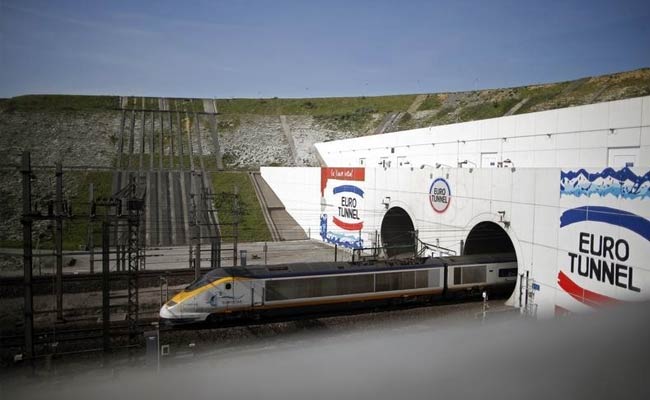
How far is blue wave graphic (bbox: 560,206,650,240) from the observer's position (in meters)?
8.21

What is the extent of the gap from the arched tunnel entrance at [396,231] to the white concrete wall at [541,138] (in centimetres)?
287

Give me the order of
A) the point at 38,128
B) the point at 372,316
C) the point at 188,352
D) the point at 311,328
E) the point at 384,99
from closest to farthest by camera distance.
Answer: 1. the point at 188,352
2. the point at 311,328
3. the point at 372,316
4. the point at 38,128
5. the point at 384,99

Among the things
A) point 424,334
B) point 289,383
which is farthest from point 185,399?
point 424,334

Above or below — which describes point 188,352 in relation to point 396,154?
below

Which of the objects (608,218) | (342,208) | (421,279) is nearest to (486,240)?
(421,279)

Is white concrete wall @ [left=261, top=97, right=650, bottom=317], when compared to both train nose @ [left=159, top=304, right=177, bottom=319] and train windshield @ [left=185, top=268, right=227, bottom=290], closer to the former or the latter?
train windshield @ [left=185, top=268, right=227, bottom=290]

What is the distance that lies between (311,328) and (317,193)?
12.7m

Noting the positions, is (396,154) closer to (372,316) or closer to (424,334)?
(372,316)

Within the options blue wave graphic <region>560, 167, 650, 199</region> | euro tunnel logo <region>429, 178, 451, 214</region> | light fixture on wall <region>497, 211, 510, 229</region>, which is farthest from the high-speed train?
blue wave graphic <region>560, 167, 650, 199</region>

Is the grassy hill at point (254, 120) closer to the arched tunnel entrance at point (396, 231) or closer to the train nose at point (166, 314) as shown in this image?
the arched tunnel entrance at point (396, 231)

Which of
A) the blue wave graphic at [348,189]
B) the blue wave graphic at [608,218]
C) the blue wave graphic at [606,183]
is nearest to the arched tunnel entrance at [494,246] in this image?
the blue wave graphic at [608,218]

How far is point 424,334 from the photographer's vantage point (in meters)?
1.14

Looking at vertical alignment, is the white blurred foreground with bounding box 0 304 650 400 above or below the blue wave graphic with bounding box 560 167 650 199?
below

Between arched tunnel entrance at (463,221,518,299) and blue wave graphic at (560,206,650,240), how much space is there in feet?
8.69
